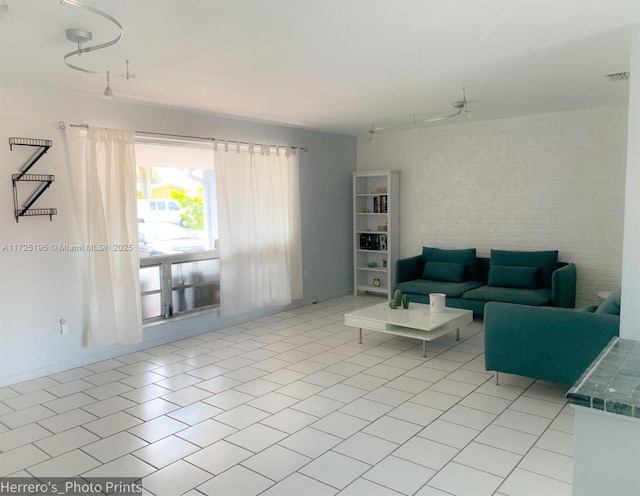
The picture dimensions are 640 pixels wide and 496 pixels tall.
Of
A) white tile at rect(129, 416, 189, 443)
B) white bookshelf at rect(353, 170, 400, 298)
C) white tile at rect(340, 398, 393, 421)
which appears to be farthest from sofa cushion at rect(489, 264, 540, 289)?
white tile at rect(129, 416, 189, 443)

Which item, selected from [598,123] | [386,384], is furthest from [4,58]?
[598,123]

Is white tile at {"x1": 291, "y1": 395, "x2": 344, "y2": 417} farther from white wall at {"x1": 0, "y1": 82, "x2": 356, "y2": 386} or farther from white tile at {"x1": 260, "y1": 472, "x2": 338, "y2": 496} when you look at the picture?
white wall at {"x1": 0, "y1": 82, "x2": 356, "y2": 386}

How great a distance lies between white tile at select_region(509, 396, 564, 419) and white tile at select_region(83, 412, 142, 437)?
272 cm

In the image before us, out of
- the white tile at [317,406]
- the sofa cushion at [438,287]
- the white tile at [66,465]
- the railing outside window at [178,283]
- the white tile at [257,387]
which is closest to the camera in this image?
the white tile at [66,465]

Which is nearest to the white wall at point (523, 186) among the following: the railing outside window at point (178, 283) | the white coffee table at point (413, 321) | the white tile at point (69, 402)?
the white coffee table at point (413, 321)

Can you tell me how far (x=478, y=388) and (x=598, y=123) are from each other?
3.71 metres

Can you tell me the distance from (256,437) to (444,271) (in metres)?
3.99

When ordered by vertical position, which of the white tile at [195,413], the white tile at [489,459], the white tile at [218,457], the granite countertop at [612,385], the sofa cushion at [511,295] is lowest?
the white tile at [489,459]

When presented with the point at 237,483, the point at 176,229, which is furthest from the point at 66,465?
the point at 176,229

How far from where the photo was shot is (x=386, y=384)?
396 cm

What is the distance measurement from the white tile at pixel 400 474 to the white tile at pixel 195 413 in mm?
1320

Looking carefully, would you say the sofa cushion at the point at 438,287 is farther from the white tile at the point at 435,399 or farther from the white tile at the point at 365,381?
the white tile at the point at 435,399

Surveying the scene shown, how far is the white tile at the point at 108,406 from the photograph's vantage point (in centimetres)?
351

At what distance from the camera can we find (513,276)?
19.0ft
